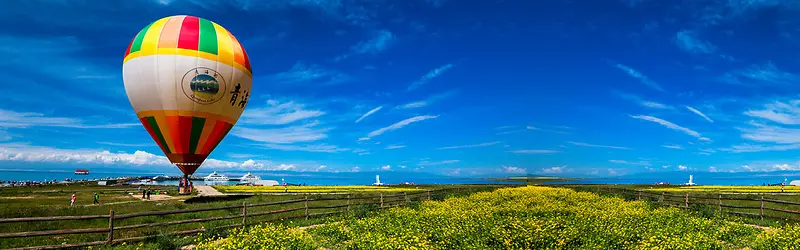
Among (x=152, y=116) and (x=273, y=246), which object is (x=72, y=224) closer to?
(x=152, y=116)

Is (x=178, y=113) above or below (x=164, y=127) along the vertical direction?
above

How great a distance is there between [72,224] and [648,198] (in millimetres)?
41002

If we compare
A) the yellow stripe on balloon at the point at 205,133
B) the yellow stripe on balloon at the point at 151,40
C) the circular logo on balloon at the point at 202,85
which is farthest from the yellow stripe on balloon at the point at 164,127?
the yellow stripe on balloon at the point at 151,40

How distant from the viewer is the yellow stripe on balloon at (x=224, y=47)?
26750 millimetres

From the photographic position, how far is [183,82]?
25.3 metres

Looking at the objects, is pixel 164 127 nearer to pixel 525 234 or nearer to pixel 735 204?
pixel 525 234

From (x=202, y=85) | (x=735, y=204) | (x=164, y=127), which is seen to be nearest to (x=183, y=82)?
(x=202, y=85)

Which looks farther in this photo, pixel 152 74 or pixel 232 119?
pixel 232 119

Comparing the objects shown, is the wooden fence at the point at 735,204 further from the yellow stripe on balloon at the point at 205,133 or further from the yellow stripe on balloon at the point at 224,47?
the yellow stripe on balloon at the point at 205,133

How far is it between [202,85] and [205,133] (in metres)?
3.42

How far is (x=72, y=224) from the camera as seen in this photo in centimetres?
2138

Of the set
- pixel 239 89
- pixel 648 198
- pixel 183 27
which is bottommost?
pixel 648 198

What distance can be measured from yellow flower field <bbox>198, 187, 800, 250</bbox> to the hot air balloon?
13.4 m

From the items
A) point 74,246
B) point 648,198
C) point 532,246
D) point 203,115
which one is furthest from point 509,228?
point 648,198
